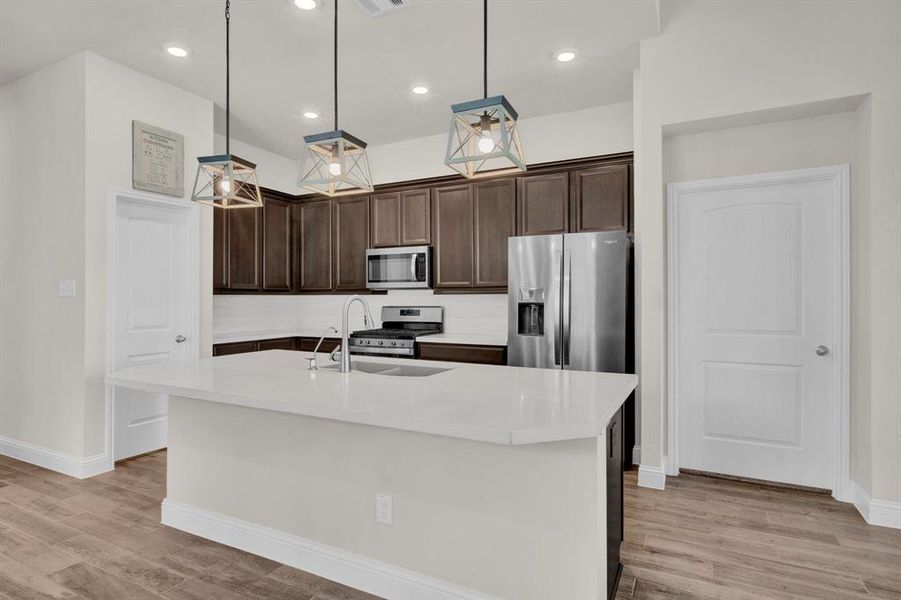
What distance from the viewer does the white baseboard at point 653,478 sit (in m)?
3.31

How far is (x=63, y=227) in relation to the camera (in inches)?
141

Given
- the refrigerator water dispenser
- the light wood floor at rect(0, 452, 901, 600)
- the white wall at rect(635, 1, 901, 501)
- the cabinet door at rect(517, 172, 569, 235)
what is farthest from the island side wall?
the cabinet door at rect(517, 172, 569, 235)

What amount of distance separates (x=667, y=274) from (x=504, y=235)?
1.46 metres

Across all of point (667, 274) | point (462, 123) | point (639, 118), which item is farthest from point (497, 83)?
point (462, 123)

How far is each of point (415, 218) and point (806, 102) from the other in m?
3.19

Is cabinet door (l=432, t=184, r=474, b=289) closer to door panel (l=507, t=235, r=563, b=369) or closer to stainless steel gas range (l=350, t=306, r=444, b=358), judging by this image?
stainless steel gas range (l=350, t=306, r=444, b=358)

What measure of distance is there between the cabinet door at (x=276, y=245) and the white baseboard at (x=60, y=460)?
7.18 ft

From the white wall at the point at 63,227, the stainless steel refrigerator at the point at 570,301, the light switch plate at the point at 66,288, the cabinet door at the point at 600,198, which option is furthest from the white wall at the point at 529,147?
the light switch plate at the point at 66,288

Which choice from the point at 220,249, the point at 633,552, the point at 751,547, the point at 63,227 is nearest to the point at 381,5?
the point at 63,227

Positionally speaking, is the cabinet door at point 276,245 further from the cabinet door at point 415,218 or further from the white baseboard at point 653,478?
the white baseboard at point 653,478

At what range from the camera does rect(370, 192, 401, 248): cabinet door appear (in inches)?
201

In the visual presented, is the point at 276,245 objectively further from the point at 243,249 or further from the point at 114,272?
the point at 114,272

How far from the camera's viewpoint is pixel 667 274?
3.61m

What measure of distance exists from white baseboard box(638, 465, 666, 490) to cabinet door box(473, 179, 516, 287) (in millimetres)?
1913
